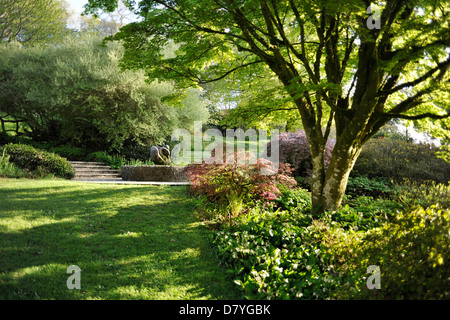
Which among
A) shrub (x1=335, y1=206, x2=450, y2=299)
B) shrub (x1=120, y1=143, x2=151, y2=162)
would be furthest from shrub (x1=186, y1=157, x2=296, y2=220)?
shrub (x1=120, y1=143, x2=151, y2=162)

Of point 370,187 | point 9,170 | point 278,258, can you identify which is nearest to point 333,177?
point 278,258

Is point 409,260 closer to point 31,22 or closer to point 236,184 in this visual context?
point 236,184

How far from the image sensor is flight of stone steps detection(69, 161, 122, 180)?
11.9 m

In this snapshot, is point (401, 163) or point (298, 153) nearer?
point (401, 163)

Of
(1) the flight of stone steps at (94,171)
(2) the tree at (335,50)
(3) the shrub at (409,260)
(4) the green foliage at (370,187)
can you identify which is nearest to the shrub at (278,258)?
(3) the shrub at (409,260)

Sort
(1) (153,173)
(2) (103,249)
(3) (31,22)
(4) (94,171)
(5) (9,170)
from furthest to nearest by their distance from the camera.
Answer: (3) (31,22) < (4) (94,171) < (1) (153,173) < (5) (9,170) < (2) (103,249)

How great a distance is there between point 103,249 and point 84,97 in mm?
12661

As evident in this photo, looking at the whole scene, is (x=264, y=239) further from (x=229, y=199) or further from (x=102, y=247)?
(x=102, y=247)

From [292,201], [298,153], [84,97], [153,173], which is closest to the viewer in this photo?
[292,201]

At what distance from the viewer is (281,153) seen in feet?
35.9

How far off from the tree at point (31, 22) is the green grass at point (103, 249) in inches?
761

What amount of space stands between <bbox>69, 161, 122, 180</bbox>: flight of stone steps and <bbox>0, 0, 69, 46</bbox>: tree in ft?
41.6

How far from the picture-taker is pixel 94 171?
1251cm
